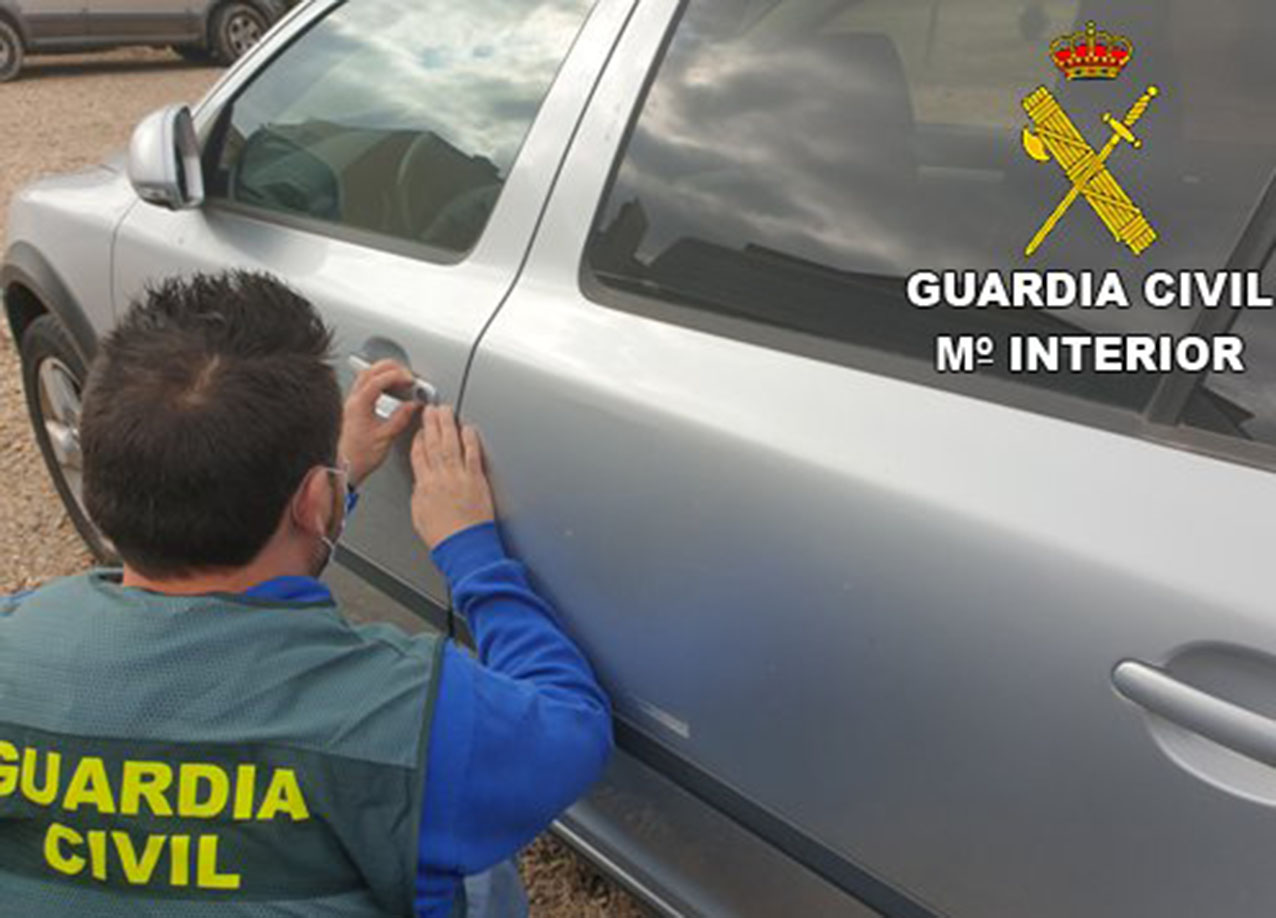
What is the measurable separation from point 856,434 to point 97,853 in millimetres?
872

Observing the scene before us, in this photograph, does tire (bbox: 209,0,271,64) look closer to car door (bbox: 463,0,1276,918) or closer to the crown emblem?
car door (bbox: 463,0,1276,918)

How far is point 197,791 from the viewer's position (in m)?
1.02

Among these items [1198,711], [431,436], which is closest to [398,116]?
[431,436]

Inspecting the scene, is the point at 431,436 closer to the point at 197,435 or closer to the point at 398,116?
the point at 197,435

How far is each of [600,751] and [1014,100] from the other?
958 millimetres

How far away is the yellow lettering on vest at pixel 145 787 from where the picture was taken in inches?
39.8

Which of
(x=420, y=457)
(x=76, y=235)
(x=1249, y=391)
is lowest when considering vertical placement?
(x=76, y=235)

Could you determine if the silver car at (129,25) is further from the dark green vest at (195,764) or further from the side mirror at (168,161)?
the dark green vest at (195,764)

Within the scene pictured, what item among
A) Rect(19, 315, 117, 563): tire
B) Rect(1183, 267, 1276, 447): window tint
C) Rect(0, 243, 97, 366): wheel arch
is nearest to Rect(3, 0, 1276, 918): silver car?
Rect(1183, 267, 1276, 447): window tint

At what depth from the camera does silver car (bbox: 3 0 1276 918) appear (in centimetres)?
104

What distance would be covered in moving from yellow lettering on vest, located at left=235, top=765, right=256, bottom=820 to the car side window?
1004 mm

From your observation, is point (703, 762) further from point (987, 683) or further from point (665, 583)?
point (987, 683)

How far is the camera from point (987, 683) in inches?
43.9

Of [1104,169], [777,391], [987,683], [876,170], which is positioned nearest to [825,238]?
[876,170]
